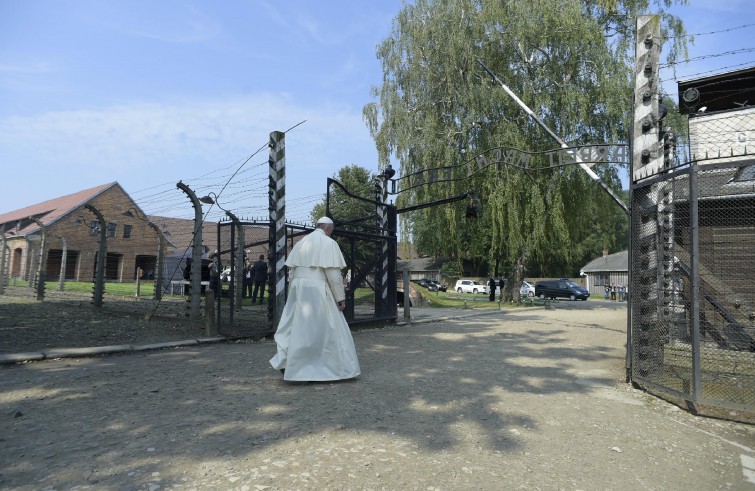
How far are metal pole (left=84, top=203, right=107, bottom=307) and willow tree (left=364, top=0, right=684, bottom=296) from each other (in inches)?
509

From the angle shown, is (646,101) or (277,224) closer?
(646,101)

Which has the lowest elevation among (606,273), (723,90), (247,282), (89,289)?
(89,289)

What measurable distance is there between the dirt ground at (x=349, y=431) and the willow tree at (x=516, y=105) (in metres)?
14.6

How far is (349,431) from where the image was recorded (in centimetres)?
388

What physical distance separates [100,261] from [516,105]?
1667 centimetres

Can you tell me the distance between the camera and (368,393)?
5133mm

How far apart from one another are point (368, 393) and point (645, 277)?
378 cm

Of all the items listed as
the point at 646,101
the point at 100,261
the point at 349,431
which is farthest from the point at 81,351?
the point at 646,101

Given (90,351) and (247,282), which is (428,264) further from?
(90,351)

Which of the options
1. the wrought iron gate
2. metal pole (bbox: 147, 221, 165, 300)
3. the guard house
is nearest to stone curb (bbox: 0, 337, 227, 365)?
the wrought iron gate

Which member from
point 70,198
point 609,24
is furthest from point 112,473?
point 70,198

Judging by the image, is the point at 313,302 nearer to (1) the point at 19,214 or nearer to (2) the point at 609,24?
(2) the point at 609,24

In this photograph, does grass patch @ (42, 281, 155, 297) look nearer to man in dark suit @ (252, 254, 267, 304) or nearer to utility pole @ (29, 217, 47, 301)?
utility pole @ (29, 217, 47, 301)

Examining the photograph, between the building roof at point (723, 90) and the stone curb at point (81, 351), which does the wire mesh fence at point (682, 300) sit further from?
the stone curb at point (81, 351)
